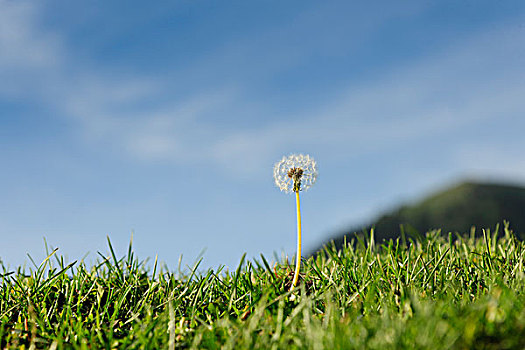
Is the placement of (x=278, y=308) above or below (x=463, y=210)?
below

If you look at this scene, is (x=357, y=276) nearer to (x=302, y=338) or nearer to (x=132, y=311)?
(x=302, y=338)

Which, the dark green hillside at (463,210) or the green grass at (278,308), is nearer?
the green grass at (278,308)

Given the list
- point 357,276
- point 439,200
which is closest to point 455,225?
point 439,200

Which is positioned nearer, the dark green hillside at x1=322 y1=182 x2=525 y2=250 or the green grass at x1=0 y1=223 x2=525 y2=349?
the green grass at x1=0 y1=223 x2=525 y2=349

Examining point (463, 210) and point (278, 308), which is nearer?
point (278, 308)
